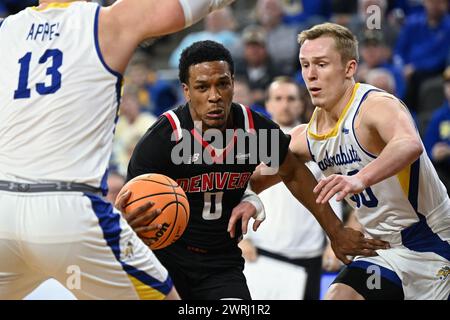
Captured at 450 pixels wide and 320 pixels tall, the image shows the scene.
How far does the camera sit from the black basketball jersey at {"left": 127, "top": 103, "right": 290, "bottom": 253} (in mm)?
5113

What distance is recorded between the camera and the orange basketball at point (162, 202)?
448 cm

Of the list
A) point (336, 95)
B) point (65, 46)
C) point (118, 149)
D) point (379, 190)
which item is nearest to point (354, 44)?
point (336, 95)

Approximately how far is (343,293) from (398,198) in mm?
703

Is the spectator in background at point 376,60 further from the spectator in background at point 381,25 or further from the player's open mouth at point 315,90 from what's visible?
the player's open mouth at point 315,90

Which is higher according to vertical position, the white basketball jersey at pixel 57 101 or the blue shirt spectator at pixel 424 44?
the blue shirt spectator at pixel 424 44

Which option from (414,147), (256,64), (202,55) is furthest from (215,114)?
(256,64)

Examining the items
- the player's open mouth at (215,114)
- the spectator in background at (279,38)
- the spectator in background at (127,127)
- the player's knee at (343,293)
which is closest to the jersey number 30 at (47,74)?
the player's open mouth at (215,114)

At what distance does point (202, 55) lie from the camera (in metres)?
5.19

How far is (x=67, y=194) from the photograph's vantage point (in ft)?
12.6

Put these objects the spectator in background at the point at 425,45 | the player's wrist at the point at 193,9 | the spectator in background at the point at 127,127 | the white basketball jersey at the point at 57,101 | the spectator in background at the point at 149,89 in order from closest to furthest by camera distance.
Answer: the white basketball jersey at the point at 57,101
the player's wrist at the point at 193,9
the spectator in background at the point at 127,127
the spectator in background at the point at 425,45
the spectator in background at the point at 149,89

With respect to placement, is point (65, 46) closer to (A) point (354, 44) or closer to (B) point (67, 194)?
(B) point (67, 194)

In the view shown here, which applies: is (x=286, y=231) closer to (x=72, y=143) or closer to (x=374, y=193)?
(x=374, y=193)

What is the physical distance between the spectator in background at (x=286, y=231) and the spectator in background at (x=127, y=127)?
2.84 m
